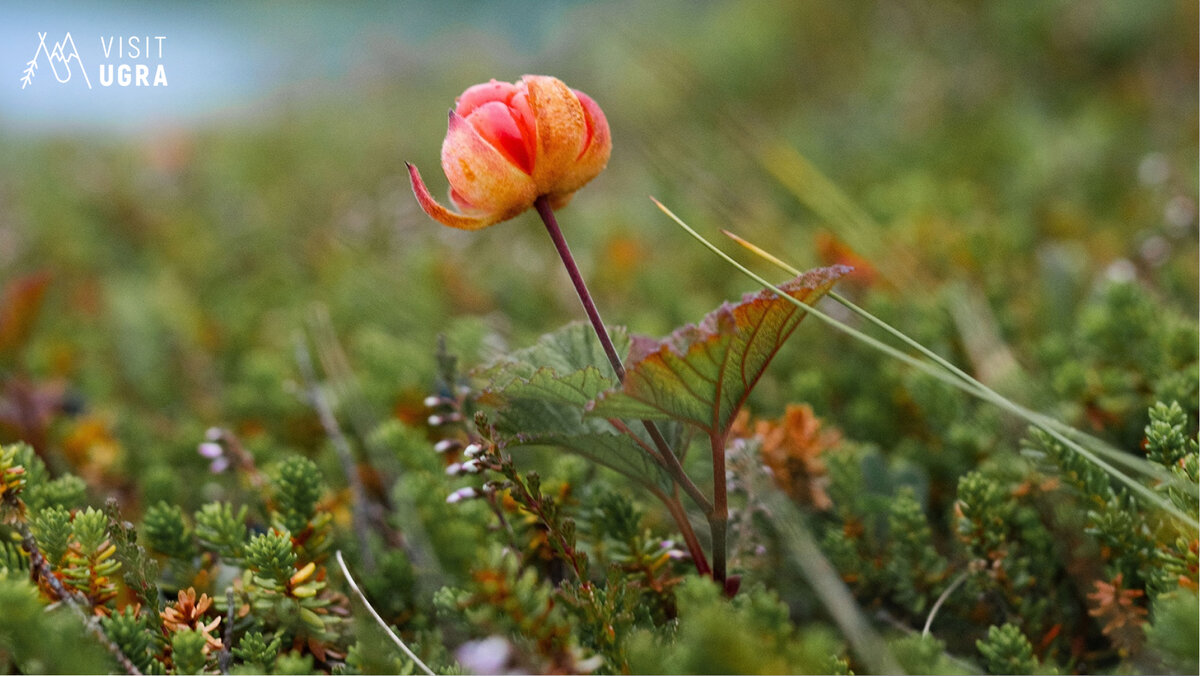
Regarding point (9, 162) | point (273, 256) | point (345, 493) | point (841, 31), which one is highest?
point (9, 162)

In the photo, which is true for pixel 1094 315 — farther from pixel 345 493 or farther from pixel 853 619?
pixel 345 493

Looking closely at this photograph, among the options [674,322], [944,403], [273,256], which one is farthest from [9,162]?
[944,403]

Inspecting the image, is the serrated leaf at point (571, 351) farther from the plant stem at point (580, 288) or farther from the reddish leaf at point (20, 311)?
the reddish leaf at point (20, 311)

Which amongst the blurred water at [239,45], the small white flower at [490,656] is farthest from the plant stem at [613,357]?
the blurred water at [239,45]

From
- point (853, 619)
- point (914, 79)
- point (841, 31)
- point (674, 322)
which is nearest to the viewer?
point (853, 619)

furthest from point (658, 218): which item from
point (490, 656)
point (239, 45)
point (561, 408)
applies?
point (239, 45)

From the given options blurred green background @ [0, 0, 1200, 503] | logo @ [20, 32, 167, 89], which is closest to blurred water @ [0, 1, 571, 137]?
blurred green background @ [0, 0, 1200, 503]
